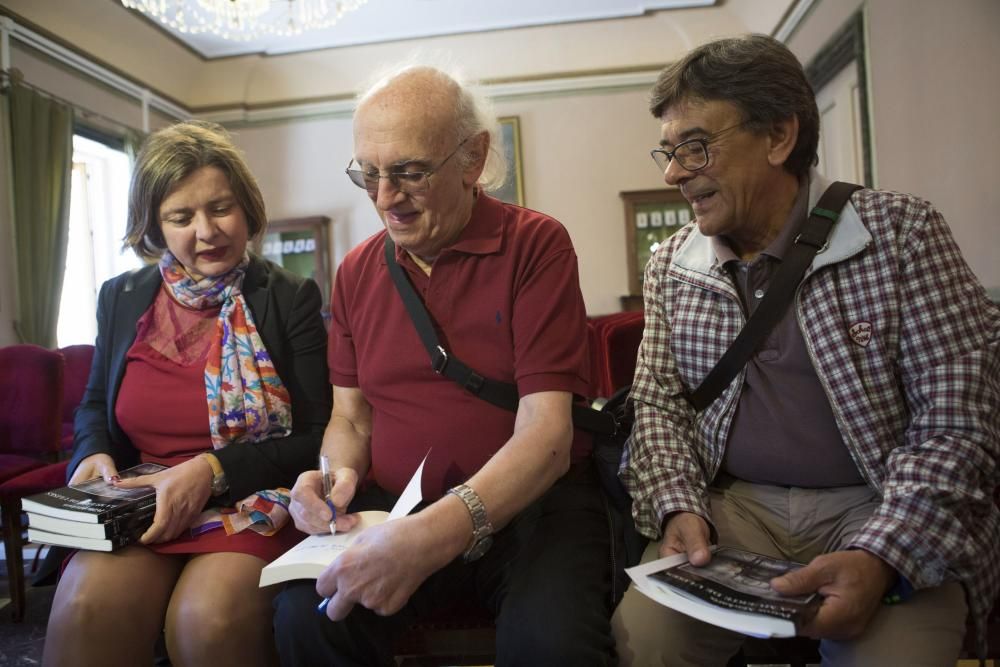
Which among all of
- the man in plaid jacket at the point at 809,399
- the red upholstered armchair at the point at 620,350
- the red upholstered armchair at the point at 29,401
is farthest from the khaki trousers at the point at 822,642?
the red upholstered armchair at the point at 29,401

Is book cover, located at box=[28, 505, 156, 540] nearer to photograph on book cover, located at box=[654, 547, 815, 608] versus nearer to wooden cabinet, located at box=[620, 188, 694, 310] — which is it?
photograph on book cover, located at box=[654, 547, 815, 608]

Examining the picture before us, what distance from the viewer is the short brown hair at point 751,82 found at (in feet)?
4.73

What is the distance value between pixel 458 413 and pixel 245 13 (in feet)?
16.7

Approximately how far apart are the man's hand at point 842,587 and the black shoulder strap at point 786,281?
41cm

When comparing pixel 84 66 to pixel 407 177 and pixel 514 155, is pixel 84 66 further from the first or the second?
pixel 407 177

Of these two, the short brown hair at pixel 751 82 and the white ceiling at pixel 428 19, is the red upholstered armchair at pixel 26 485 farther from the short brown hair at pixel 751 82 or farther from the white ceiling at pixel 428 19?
the white ceiling at pixel 428 19

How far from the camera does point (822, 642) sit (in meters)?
1.24

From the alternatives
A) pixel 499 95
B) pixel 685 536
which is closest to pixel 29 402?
pixel 685 536

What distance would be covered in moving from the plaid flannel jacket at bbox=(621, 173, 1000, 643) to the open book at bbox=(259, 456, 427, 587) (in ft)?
1.61

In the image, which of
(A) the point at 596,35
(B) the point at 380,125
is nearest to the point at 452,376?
(B) the point at 380,125

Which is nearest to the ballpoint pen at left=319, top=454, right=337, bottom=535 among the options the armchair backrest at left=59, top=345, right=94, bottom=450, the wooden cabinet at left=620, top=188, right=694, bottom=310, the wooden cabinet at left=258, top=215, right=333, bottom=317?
the armchair backrest at left=59, top=345, right=94, bottom=450

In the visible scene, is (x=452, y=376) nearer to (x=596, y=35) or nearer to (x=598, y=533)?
(x=598, y=533)

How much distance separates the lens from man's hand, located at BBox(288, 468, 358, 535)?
1363 millimetres

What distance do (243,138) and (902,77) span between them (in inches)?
260
